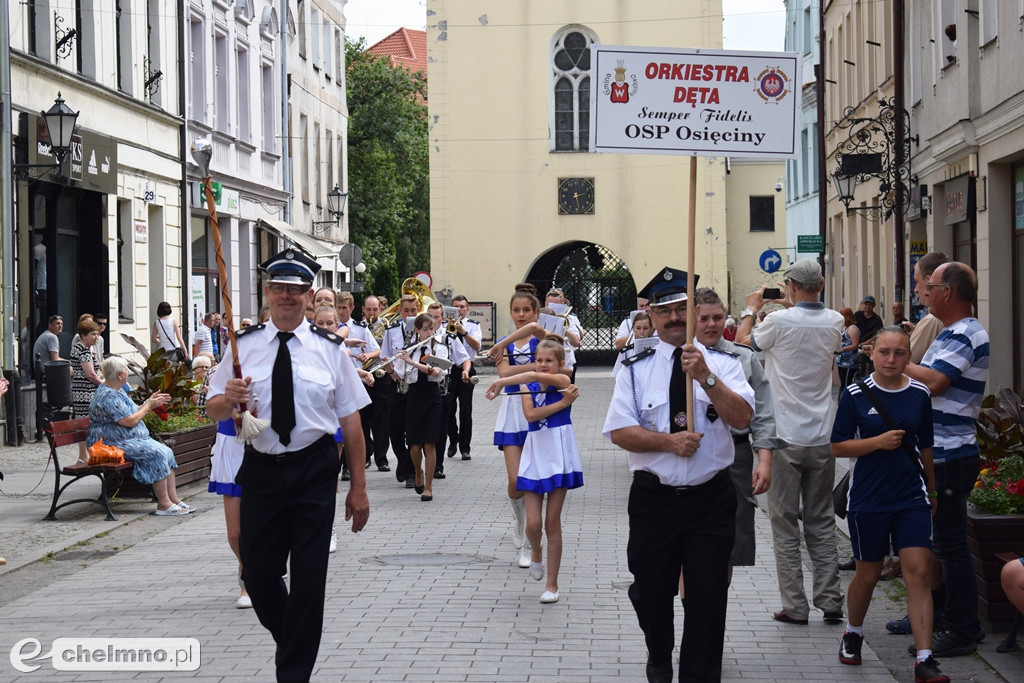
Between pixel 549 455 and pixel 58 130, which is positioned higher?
pixel 58 130

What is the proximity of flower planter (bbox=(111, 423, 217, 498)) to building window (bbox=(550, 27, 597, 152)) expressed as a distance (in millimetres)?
30203

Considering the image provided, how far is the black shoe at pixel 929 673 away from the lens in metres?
6.58

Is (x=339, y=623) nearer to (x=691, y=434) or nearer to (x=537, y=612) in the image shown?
(x=537, y=612)

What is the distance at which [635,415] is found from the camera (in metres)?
5.96

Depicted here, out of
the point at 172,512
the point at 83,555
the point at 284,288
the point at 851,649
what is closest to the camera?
the point at 284,288

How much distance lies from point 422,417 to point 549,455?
195 inches

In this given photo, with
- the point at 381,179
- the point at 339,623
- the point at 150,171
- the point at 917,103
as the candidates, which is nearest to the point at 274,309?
the point at 339,623

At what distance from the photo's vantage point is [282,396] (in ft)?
20.2

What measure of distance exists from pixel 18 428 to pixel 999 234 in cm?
1346

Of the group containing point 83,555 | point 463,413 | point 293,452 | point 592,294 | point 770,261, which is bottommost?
point 83,555

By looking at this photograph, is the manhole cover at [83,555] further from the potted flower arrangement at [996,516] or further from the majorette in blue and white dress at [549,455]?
the potted flower arrangement at [996,516]

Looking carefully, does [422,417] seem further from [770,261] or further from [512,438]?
[770,261]

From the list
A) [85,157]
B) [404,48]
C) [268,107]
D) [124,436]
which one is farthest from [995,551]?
[404,48]

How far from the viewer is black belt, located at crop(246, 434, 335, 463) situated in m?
6.17
